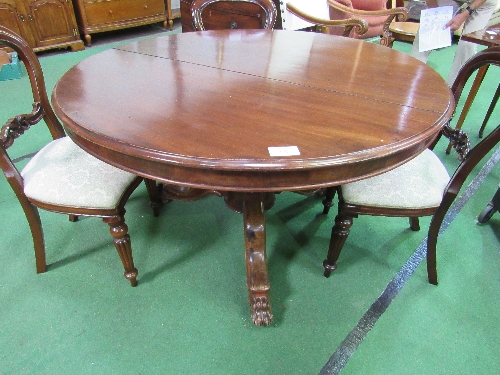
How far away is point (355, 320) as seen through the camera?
Answer: 1.18 meters

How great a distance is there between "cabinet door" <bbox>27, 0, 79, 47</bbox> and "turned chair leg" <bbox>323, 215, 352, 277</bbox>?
3.27 m

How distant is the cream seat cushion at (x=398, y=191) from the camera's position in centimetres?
107

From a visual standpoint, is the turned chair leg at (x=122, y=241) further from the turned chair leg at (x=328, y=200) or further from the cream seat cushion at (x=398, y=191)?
the turned chair leg at (x=328, y=200)

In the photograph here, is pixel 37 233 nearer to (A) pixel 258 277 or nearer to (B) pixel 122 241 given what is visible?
(B) pixel 122 241

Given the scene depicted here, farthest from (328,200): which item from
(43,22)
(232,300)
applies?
(43,22)

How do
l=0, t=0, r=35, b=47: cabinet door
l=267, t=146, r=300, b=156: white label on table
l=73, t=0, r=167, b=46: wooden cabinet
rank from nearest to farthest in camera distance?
l=267, t=146, r=300, b=156: white label on table, l=0, t=0, r=35, b=47: cabinet door, l=73, t=0, r=167, b=46: wooden cabinet

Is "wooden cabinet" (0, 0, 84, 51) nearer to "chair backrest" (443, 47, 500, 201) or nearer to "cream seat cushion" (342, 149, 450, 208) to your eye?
"cream seat cushion" (342, 149, 450, 208)

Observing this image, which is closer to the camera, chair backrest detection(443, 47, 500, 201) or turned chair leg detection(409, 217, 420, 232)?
chair backrest detection(443, 47, 500, 201)

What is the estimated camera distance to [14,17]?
298 cm

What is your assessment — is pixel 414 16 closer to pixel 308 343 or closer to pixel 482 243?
pixel 482 243

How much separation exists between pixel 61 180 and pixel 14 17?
2.75 meters

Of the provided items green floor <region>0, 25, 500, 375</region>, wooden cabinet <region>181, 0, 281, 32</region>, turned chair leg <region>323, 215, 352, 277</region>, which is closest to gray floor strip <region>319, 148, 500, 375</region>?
green floor <region>0, 25, 500, 375</region>

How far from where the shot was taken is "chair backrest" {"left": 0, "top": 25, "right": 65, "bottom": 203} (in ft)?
3.34

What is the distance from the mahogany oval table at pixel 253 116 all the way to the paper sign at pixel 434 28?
0.20 m
